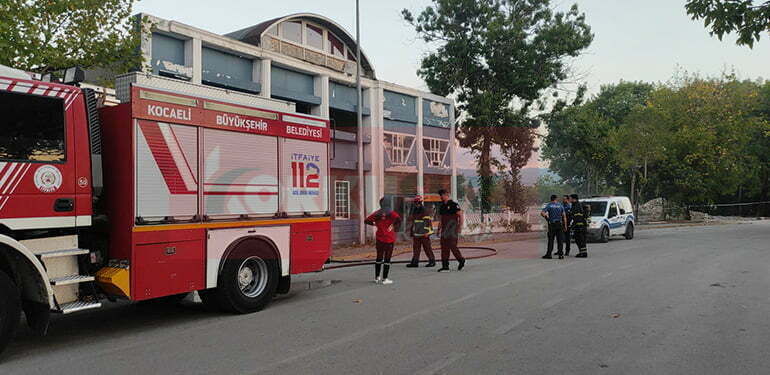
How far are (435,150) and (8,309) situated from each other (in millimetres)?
22782

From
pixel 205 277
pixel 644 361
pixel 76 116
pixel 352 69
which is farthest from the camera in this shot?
pixel 352 69

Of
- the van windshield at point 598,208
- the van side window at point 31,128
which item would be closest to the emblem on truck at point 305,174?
the van side window at point 31,128

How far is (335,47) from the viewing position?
22.5 meters

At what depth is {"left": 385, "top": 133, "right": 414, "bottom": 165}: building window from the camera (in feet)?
78.1

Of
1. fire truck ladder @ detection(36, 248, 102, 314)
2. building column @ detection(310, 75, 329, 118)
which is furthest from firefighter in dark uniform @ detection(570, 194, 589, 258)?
fire truck ladder @ detection(36, 248, 102, 314)

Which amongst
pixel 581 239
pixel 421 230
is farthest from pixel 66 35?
pixel 581 239

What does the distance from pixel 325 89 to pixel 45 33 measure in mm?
11315

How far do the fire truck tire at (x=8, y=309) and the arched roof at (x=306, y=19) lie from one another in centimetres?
1452

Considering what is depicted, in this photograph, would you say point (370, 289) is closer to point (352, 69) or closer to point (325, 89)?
point (325, 89)

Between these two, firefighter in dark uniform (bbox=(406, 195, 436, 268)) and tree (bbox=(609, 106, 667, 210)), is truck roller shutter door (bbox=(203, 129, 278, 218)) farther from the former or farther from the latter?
tree (bbox=(609, 106, 667, 210))

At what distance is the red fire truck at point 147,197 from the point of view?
5309 mm

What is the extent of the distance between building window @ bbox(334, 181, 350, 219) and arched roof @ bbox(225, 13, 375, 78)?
16.6 feet

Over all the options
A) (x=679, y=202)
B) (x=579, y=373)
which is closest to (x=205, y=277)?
(x=579, y=373)

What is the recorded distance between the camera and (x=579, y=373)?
4.62 meters
